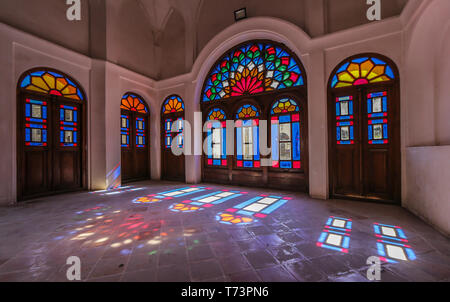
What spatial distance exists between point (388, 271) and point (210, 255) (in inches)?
62.9

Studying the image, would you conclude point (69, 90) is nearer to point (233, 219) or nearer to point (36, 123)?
point (36, 123)

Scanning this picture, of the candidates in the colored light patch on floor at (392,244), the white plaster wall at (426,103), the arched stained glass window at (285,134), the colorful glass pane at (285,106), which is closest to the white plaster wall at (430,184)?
the white plaster wall at (426,103)

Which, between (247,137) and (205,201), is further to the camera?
(247,137)

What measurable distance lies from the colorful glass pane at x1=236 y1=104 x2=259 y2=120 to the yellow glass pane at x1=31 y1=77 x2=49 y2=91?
4.81m

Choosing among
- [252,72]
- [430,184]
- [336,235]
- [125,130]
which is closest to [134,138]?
[125,130]

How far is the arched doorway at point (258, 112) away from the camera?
16.2 feet

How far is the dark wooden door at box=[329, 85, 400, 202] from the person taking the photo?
3854 mm

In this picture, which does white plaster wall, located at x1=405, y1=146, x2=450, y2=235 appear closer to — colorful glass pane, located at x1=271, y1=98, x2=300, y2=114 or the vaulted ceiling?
colorful glass pane, located at x1=271, y1=98, x2=300, y2=114

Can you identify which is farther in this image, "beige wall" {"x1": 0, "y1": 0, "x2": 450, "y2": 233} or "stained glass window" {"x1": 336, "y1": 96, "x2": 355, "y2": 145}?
"stained glass window" {"x1": 336, "y1": 96, "x2": 355, "y2": 145}

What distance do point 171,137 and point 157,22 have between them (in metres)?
4.17

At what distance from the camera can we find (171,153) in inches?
277

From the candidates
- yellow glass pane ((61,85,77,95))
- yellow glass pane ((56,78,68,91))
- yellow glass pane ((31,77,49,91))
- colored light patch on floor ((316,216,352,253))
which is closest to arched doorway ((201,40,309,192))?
colored light patch on floor ((316,216,352,253))

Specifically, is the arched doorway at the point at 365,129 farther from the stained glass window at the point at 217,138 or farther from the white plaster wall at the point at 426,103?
the stained glass window at the point at 217,138
